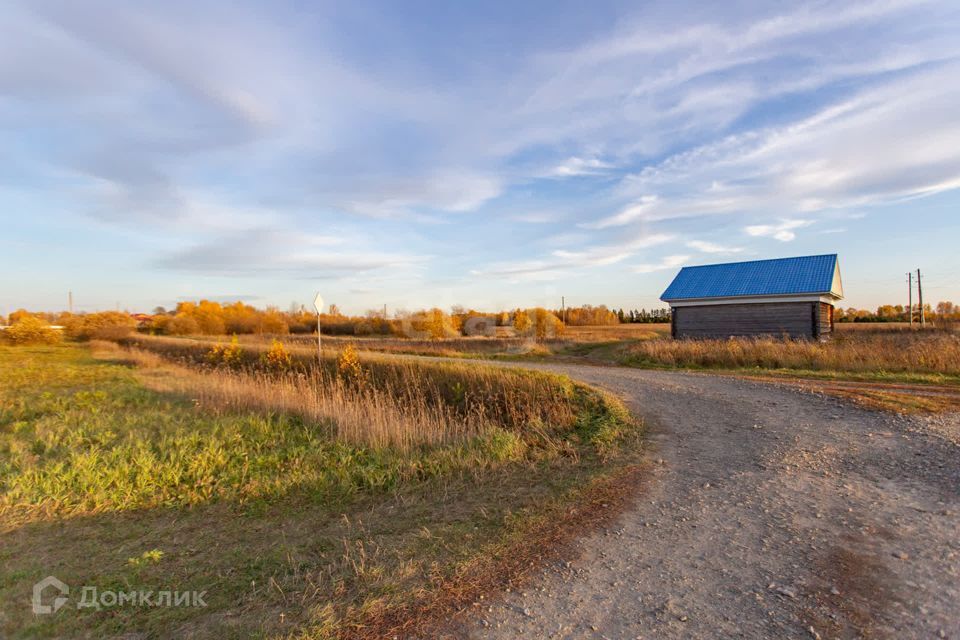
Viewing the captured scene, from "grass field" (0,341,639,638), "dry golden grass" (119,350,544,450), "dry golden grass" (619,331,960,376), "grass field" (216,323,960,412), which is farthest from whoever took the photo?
"dry golden grass" (619,331,960,376)

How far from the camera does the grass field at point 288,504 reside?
3398 millimetres

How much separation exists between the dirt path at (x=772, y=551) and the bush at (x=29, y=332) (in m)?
57.9

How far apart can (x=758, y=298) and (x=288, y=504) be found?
71.9 feet

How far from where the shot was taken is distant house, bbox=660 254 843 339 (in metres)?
20.3

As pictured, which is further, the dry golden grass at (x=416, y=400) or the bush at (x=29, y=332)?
the bush at (x=29, y=332)

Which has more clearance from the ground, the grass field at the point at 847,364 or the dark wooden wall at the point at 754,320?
the dark wooden wall at the point at 754,320

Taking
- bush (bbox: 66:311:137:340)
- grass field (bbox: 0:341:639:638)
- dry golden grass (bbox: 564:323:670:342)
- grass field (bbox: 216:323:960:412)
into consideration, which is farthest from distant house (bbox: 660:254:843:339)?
bush (bbox: 66:311:137:340)

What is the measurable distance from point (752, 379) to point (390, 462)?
10710mm

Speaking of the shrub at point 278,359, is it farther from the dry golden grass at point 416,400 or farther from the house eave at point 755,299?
the house eave at point 755,299

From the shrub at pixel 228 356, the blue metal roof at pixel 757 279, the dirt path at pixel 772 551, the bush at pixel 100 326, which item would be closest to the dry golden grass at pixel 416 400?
the dirt path at pixel 772 551

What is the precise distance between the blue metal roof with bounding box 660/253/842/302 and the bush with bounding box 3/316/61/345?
5543cm

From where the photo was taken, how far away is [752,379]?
1295 centimetres

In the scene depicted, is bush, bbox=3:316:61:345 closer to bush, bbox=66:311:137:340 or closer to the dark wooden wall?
bush, bbox=66:311:137:340

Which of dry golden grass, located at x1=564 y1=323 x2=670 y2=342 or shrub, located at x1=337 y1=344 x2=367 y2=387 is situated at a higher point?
dry golden grass, located at x1=564 y1=323 x2=670 y2=342
